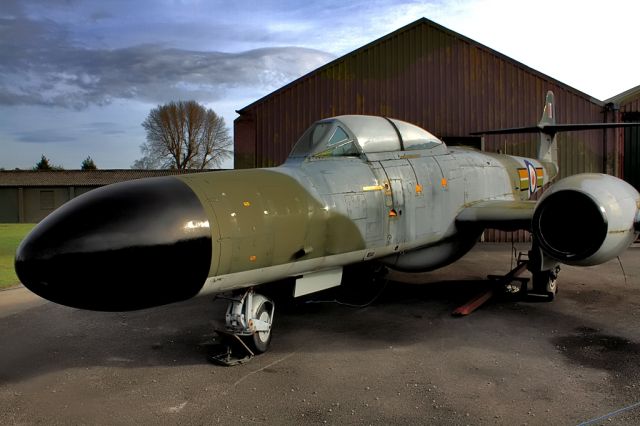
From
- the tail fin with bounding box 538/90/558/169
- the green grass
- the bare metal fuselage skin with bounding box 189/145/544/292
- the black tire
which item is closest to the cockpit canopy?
the bare metal fuselage skin with bounding box 189/145/544/292

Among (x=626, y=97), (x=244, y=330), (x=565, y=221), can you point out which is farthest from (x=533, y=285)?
(x=626, y=97)

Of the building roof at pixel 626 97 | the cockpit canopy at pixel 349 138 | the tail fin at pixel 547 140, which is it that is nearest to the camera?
the cockpit canopy at pixel 349 138

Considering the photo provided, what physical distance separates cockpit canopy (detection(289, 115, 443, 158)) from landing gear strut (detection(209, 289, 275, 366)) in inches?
73.0

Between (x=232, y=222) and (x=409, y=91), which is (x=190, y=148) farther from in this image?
(x=232, y=222)

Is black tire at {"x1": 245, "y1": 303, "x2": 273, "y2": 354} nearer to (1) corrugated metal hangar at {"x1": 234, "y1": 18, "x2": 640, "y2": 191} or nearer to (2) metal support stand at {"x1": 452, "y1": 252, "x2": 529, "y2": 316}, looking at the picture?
(2) metal support stand at {"x1": 452, "y1": 252, "x2": 529, "y2": 316}

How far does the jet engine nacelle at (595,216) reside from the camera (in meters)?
5.32

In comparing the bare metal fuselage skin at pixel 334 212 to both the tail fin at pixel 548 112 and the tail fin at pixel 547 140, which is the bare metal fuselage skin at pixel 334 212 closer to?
the tail fin at pixel 547 140

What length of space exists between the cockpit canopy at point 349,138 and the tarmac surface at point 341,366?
88.9 inches

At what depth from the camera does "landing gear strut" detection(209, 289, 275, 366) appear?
16.1 feet

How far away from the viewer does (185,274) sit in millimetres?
3926

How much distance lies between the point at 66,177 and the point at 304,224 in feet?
112

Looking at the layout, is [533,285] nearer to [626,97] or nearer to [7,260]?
[626,97]

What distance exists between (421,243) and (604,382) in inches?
106

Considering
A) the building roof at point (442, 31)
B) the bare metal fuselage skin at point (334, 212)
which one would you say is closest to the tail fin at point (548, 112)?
the building roof at point (442, 31)
